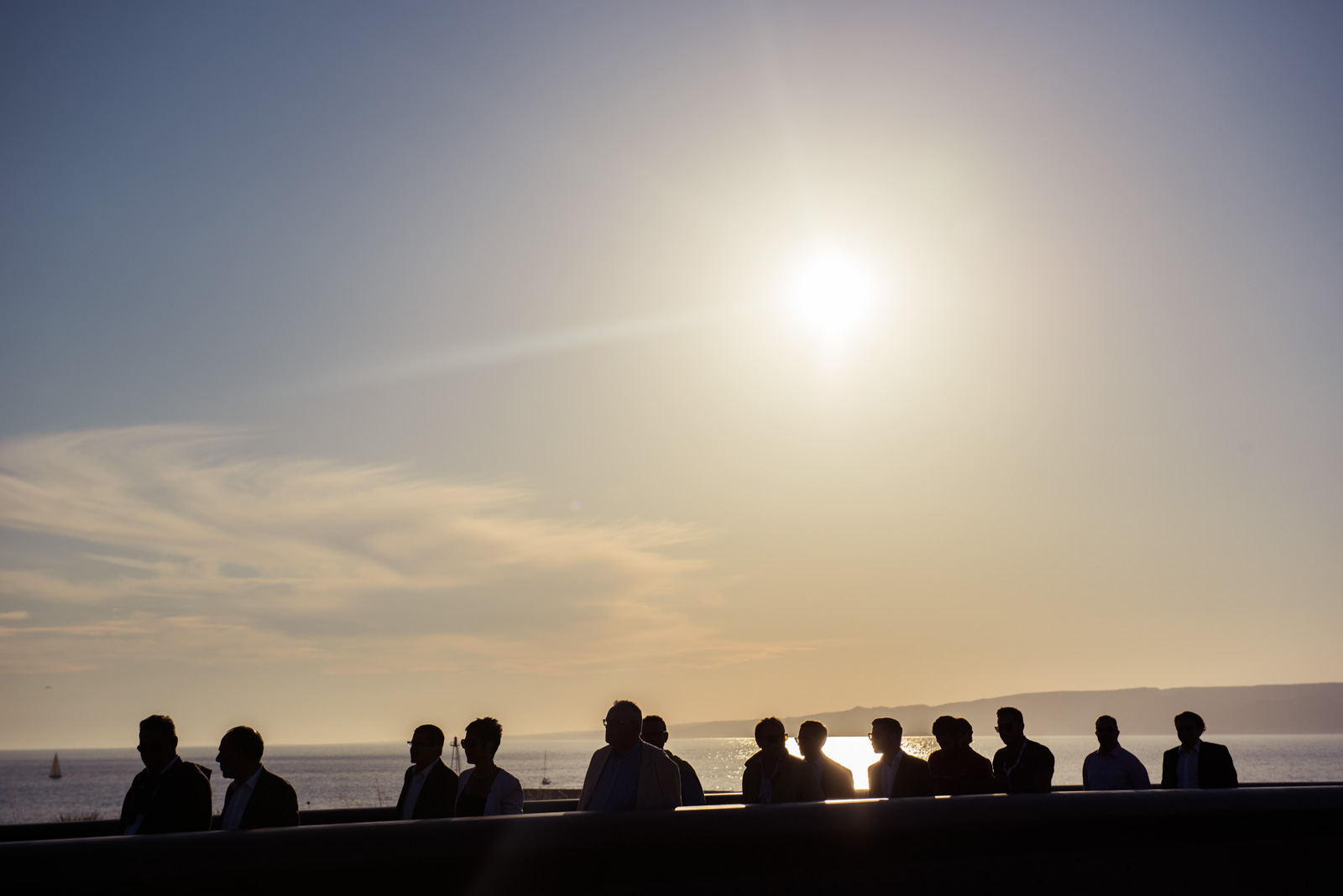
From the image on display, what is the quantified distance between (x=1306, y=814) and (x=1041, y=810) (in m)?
1.29

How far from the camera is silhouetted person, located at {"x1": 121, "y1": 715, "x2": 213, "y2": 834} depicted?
5125 mm

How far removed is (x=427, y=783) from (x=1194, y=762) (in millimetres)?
6250

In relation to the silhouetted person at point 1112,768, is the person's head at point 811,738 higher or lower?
higher

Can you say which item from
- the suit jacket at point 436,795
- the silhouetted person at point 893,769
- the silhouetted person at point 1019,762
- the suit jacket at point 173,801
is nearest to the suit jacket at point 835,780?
the silhouetted person at point 893,769

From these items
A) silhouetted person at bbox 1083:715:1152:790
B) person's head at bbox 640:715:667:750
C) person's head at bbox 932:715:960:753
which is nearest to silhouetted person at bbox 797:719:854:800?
person's head at bbox 932:715:960:753

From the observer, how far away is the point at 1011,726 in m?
8.05

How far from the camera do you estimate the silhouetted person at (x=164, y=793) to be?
16.8 feet

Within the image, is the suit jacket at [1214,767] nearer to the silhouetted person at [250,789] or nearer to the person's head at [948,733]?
the person's head at [948,733]

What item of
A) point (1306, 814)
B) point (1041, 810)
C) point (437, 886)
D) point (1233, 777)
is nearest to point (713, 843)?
Result: point (437, 886)

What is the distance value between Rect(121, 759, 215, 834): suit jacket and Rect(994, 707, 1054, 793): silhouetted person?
4848 mm

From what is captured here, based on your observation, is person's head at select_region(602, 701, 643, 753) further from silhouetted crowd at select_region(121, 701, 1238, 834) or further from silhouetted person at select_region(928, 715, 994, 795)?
silhouetted person at select_region(928, 715, 994, 795)

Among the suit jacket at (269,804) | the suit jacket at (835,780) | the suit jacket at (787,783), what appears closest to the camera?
the suit jacket at (269,804)

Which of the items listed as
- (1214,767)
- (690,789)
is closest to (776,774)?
(690,789)

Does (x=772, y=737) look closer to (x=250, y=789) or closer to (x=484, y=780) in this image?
(x=484, y=780)
